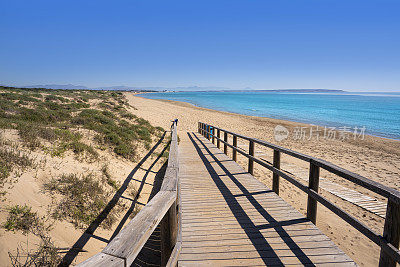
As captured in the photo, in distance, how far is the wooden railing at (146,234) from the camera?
1226 millimetres

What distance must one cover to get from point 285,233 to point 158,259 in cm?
230

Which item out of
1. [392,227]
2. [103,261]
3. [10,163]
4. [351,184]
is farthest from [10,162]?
[351,184]

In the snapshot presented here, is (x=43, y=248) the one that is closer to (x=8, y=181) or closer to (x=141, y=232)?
(x=8, y=181)

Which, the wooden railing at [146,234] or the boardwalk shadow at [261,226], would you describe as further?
the boardwalk shadow at [261,226]

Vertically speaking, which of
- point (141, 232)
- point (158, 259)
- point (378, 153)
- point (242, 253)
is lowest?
point (378, 153)

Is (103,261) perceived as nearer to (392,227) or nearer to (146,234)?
(146,234)

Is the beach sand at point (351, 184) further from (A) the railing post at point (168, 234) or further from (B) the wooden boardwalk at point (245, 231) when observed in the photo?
(A) the railing post at point (168, 234)

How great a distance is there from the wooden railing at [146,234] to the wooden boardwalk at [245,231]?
2.52 ft

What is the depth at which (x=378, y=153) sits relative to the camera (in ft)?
53.5

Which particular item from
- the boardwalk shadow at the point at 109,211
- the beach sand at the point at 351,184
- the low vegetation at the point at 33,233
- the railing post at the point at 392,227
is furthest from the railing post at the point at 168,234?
the beach sand at the point at 351,184

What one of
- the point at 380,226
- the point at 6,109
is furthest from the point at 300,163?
the point at 6,109

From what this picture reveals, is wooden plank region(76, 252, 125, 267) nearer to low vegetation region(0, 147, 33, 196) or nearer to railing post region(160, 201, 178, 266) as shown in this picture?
railing post region(160, 201, 178, 266)

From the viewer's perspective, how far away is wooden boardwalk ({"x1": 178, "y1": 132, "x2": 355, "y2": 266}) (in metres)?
2.83

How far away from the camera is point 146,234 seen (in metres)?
1.55
